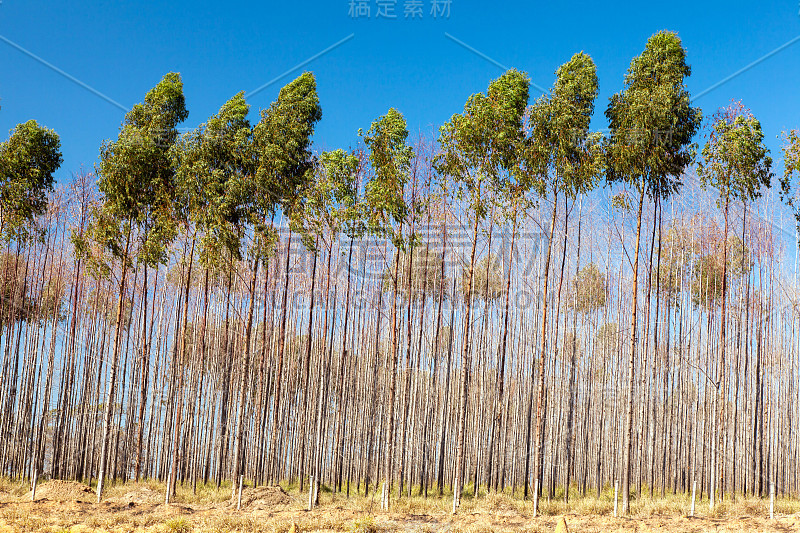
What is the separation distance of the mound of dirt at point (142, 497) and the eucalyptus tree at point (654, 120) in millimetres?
8923

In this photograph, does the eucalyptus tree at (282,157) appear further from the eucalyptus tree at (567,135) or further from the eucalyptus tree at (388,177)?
the eucalyptus tree at (567,135)

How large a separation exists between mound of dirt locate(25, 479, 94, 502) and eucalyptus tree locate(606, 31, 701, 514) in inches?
414

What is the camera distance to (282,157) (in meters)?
12.3

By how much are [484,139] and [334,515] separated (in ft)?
23.2

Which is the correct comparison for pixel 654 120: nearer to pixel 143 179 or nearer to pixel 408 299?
pixel 408 299

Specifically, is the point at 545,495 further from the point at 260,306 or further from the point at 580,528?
the point at 260,306

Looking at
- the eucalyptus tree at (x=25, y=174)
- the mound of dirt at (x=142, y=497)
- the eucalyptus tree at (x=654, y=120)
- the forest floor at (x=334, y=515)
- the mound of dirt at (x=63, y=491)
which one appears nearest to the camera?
the forest floor at (x=334, y=515)

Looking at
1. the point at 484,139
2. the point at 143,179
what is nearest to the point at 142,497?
the point at 143,179

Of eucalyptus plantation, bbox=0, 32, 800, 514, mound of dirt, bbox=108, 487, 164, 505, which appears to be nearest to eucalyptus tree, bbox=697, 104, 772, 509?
eucalyptus plantation, bbox=0, 32, 800, 514

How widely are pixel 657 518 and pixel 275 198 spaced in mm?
8907

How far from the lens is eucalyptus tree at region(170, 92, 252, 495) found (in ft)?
40.4

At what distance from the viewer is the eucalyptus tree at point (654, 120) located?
10492mm

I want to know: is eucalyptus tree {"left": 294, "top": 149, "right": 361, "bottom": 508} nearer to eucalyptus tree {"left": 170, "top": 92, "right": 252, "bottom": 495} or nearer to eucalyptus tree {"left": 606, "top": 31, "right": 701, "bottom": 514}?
eucalyptus tree {"left": 170, "top": 92, "right": 252, "bottom": 495}

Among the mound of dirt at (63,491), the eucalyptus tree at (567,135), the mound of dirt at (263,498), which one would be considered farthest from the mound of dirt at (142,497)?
the eucalyptus tree at (567,135)
